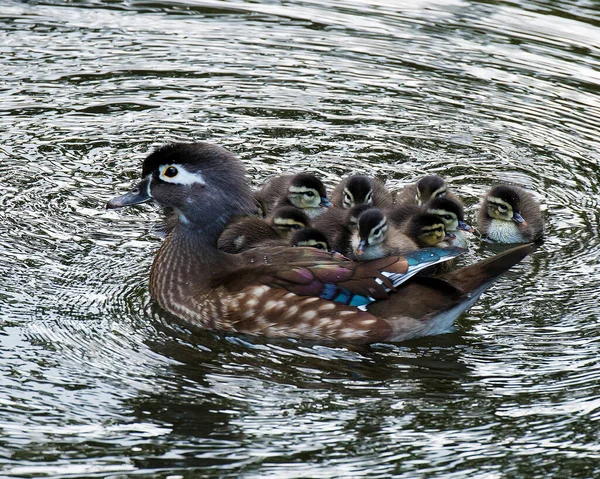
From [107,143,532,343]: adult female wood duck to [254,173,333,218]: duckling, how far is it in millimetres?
1174

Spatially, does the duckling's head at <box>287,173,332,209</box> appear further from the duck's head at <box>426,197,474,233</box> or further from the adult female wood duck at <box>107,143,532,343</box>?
the adult female wood duck at <box>107,143,532,343</box>

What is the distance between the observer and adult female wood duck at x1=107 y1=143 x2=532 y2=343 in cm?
739

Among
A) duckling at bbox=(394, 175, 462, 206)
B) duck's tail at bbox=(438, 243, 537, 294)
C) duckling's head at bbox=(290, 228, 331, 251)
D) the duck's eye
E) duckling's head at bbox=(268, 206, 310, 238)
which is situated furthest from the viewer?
duckling at bbox=(394, 175, 462, 206)

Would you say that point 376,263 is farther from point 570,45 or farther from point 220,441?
point 570,45

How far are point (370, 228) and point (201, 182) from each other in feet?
4.15

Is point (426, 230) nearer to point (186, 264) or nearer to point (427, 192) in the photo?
point (427, 192)

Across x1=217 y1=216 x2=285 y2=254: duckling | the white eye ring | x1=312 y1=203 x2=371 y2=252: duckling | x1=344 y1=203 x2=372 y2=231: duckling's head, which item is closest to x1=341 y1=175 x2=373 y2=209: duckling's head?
x1=312 y1=203 x2=371 y2=252: duckling

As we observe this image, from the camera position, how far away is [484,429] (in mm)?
6113

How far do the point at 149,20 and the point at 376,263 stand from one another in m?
6.15

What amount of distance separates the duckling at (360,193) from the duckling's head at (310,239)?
0.85 m

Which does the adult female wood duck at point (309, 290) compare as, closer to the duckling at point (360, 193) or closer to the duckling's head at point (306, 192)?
the duckling's head at point (306, 192)

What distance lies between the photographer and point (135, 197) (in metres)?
7.98

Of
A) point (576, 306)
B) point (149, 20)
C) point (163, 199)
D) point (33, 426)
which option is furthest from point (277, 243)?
point (149, 20)

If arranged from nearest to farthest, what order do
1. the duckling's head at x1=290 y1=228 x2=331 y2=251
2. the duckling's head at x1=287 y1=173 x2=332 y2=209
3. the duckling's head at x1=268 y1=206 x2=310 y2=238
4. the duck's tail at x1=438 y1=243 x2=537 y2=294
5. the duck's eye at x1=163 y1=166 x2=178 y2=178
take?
1. the duck's tail at x1=438 y1=243 x2=537 y2=294
2. the duck's eye at x1=163 y1=166 x2=178 y2=178
3. the duckling's head at x1=290 y1=228 x2=331 y2=251
4. the duckling's head at x1=268 y1=206 x2=310 y2=238
5. the duckling's head at x1=287 y1=173 x2=332 y2=209
